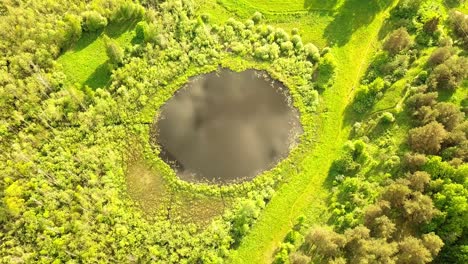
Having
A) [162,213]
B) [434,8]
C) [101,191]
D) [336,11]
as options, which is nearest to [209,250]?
[162,213]

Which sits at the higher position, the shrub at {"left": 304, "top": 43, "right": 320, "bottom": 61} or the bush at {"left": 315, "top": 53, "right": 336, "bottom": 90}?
the shrub at {"left": 304, "top": 43, "right": 320, "bottom": 61}

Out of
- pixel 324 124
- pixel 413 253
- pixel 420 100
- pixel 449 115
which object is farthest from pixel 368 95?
pixel 413 253

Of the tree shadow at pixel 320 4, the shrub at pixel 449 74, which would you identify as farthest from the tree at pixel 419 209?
the tree shadow at pixel 320 4

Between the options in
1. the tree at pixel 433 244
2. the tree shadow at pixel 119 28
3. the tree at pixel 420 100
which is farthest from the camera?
the tree shadow at pixel 119 28

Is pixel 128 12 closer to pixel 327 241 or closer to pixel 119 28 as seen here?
pixel 119 28

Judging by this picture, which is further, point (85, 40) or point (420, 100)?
point (85, 40)

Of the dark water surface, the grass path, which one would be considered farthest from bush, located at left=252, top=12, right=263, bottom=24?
the grass path

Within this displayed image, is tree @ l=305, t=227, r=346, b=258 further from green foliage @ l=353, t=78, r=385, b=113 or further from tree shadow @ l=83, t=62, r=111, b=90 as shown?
tree shadow @ l=83, t=62, r=111, b=90

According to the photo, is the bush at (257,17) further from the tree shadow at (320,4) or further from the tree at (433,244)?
the tree at (433,244)
